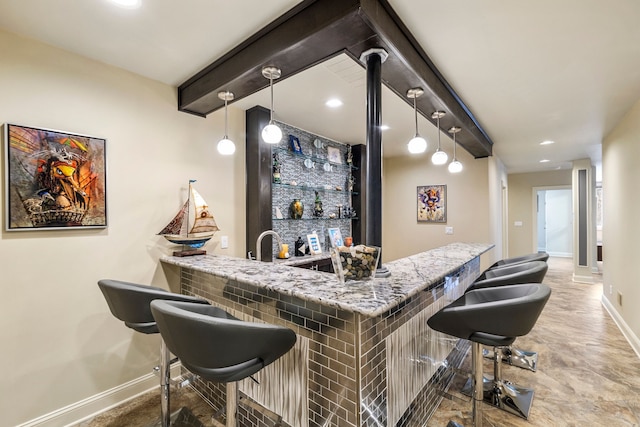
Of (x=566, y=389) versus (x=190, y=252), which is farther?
(x=190, y=252)

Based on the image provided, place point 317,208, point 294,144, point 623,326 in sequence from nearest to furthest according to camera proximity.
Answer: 1. point 623,326
2. point 294,144
3. point 317,208

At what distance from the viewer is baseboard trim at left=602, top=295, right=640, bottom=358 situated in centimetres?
283

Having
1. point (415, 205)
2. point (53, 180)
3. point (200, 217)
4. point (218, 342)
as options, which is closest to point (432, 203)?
point (415, 205)

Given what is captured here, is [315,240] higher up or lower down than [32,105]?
lower down

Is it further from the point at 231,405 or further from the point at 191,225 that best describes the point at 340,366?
the point at 191,225

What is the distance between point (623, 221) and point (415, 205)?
2.60 metres

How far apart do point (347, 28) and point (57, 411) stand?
2.90 meters

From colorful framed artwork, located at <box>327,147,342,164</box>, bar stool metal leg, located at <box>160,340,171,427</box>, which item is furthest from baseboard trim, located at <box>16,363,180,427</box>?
colorful framed artwork, located at <box>327,147,342,164</box>

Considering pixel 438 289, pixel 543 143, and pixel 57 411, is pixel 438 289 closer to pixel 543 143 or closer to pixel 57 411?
pixel 57 411

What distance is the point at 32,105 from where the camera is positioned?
70.4 inches

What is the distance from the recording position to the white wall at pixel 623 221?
288 centimetres

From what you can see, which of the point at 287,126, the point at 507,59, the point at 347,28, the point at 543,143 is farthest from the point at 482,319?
the point at 543,143

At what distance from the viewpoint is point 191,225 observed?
2514mm

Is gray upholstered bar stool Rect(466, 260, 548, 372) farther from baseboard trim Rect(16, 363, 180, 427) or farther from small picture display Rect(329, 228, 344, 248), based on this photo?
baseboard trim Rect(16, 363, 180, 427)
